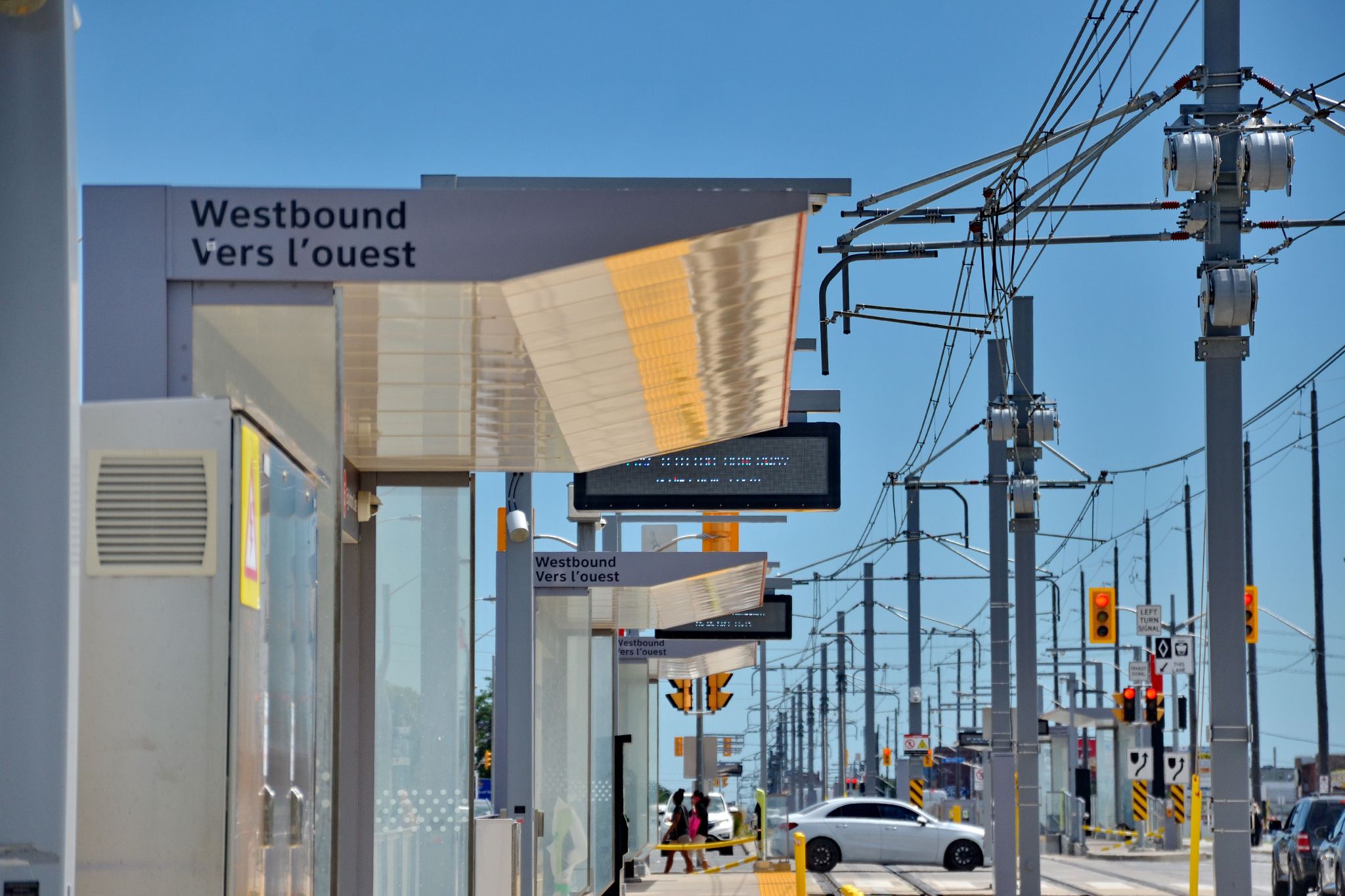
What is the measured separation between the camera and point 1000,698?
2512cm

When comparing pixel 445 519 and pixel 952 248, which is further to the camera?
pixel 952 248

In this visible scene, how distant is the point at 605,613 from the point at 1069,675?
5747 centimetres

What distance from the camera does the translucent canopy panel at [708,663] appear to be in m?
31.3

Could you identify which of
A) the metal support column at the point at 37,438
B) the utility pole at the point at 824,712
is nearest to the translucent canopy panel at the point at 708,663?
the metal support column at the point at 37,438

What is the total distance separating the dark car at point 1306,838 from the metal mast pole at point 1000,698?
15.5ft

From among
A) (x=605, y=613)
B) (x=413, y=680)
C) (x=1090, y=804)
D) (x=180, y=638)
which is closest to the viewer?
(x=180, y=638)

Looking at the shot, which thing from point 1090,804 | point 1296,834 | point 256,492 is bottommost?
point 1090,804

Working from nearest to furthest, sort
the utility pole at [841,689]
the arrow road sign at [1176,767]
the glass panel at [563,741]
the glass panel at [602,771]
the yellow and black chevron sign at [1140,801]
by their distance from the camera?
the glass panel at [563,741] < the glass panel at [602,771] < the arrow road sign at [1176,767] < the yellow and black chevron sign at [1140,801] < the utility pole at [841,689]

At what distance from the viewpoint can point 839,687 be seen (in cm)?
7469

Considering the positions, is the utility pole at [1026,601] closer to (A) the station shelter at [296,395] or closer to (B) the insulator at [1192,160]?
(B) the insulator at [1192,160]

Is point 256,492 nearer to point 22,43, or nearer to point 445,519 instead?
point 22,43

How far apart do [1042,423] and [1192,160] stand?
1170cm

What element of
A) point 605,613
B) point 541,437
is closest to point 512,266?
point 541,437

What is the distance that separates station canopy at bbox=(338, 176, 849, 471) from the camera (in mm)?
6934
